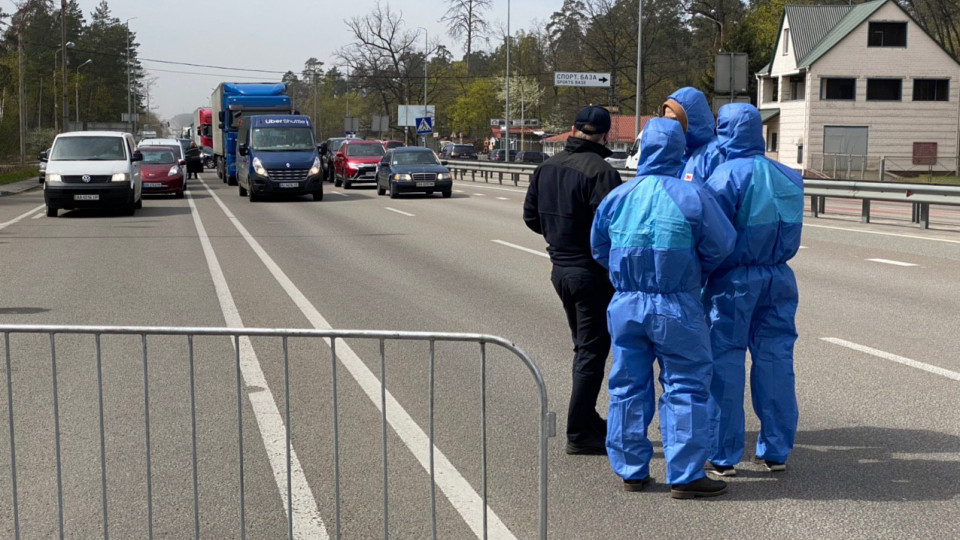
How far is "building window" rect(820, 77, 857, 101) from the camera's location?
57469mm

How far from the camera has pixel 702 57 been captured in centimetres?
10156

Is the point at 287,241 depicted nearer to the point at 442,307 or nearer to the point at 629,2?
Result: the point at 442,307

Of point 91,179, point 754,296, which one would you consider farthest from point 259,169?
point 754,296

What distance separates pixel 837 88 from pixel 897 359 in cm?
5222

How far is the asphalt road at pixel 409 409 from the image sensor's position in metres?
4.88

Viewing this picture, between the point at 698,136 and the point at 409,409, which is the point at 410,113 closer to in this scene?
the point at 409,409

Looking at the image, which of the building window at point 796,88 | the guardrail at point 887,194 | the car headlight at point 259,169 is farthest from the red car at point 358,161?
the building window at point 796,88

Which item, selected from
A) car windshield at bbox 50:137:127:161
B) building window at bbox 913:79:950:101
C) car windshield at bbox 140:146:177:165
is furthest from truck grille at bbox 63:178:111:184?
building window at bbox 913:79:950:101

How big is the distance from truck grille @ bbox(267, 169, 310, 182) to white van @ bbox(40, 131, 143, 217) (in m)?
4.73

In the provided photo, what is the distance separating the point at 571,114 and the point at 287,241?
8853cm

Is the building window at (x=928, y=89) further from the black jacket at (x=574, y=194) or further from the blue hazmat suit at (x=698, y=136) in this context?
the black jacket at (x=574, y=194)

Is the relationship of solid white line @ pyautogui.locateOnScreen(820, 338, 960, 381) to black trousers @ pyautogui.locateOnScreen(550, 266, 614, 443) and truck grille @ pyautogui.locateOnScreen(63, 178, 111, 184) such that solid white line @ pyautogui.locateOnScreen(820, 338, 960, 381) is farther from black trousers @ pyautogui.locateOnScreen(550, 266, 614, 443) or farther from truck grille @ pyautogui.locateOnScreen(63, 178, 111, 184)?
truck grille @ pyautogui.locateOnScreen(63, 178, 111, 184)

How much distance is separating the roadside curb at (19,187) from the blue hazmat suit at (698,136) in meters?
33.7

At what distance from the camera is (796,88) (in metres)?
61.3
